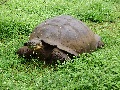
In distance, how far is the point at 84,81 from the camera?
16.1 ft

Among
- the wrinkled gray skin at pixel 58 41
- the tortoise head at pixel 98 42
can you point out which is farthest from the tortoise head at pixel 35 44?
the tortoise head at pixel 98 42

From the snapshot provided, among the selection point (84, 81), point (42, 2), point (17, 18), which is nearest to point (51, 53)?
point (84, 81)

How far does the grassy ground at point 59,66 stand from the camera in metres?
5.07

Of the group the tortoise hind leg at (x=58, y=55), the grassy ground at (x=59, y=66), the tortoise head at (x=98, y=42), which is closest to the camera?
the grassy ground at (x=59, y=66)

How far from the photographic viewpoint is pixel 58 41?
6.06m

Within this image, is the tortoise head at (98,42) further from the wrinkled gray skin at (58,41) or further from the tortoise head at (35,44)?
the tortoise head at (35,44)

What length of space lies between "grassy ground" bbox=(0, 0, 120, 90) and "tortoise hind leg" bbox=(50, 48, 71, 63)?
209 millimetres

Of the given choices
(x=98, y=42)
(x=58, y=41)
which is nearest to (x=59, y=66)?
(x=58, y=41)

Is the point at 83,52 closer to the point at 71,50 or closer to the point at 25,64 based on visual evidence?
→ the point at 71,50

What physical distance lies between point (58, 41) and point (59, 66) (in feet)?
1.77

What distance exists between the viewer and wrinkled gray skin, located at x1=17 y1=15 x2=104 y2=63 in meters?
6.02

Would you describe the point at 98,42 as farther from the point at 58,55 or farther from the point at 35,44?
the point at 35,44

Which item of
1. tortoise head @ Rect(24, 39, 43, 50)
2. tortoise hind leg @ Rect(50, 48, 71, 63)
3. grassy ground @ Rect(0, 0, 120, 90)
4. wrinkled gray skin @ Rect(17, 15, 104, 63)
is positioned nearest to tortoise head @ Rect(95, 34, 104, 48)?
grassy ground @ Rect(0, 0, 120, 90)

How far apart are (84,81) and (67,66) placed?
855 millimetres
